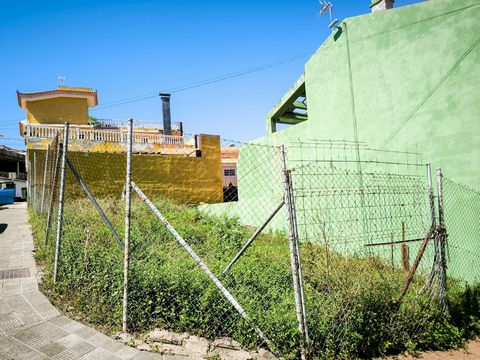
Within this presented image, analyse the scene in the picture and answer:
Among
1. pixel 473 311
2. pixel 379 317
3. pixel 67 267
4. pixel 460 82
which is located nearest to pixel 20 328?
pixel 67 267

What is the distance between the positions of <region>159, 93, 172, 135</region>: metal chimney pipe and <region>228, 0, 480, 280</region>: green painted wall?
9.61 m

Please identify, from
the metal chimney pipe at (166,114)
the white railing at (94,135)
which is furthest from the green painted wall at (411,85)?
the metal chimney pipe at (166,114)

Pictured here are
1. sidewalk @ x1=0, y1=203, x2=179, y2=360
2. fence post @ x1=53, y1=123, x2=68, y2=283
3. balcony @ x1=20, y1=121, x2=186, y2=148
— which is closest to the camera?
sidewalk @ x1=0, y1=203, x2=179, y2=360

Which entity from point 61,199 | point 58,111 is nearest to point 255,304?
point 61,199

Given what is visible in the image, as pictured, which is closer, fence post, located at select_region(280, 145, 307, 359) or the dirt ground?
fence post, located at select_region(280, 145, 307, 359)

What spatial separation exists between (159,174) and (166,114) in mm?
5624

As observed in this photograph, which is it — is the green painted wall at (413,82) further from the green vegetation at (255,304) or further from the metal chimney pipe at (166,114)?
the metal chimney pipe at (166,114)

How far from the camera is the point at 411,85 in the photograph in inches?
288

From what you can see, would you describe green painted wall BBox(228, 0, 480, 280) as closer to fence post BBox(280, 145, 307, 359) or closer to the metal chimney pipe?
fence post BBox(280, 145, 307, 359)

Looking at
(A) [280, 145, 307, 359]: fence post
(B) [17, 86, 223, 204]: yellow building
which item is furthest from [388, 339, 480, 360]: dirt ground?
(B) [17, 86, 223, 204]: yellow building

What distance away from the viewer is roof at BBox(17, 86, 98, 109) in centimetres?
1733

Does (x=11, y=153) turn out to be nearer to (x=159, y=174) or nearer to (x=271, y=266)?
(x=159, y=174)

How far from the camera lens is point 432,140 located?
23.0ft

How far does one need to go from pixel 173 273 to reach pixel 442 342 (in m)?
3.84
